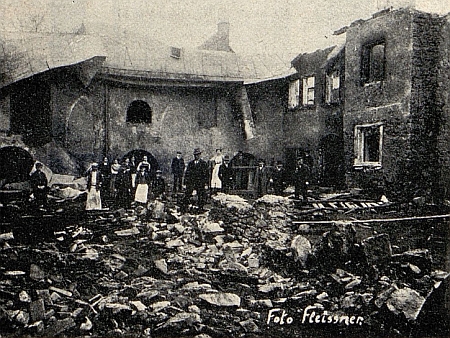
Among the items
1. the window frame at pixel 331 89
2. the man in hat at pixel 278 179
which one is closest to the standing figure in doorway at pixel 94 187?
the man in hat at pixel 278 179

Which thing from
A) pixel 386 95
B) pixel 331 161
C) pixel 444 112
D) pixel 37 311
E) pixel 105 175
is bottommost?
pixel 37 311

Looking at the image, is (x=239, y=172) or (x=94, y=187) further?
(x=239, y=172)

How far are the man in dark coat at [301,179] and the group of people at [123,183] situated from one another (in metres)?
1.13

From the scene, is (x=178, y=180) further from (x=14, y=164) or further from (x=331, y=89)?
(x=331, y=89)

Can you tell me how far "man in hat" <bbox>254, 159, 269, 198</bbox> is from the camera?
3701mm

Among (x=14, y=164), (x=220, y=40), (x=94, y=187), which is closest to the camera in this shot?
(x=14, y=164)

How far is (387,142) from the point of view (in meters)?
3.81

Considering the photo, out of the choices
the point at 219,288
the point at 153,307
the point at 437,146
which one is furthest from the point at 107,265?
the point at 437,146

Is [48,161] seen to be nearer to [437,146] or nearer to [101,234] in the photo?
[101,234]

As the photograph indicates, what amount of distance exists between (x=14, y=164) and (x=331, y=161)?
2.64 m

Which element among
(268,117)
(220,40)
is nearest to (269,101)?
(268,117)

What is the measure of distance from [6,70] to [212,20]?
1.68 meters

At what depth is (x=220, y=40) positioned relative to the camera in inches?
147

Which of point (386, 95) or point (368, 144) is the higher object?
point (386, 95)
